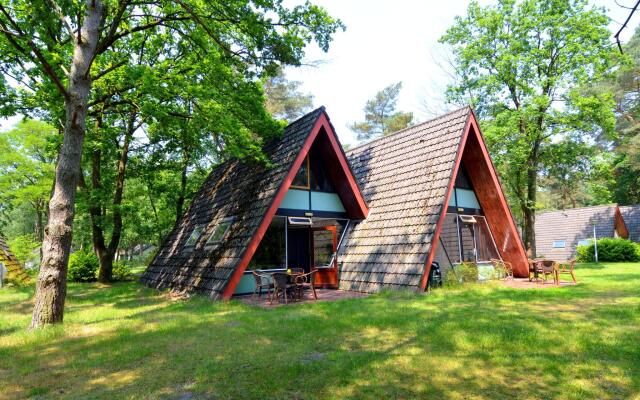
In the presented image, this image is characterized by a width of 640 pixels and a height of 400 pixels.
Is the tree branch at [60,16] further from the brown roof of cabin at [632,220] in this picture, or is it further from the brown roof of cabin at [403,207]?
the brown roof of cabin at [632,220]

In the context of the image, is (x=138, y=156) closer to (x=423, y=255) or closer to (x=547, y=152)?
(x=423, y=255)

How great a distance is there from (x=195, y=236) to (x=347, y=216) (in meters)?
5.22

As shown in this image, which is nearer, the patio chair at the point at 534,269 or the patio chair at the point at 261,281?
the patio chair at the point at 261,281

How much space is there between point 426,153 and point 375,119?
29.3 meters

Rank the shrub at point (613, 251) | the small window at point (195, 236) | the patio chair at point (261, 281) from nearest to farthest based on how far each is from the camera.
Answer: the patio chair at point (261, 281) < the small window at point (195, 236) < the shrub at point (613, 251)

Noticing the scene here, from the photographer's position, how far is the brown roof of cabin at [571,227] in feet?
93.7

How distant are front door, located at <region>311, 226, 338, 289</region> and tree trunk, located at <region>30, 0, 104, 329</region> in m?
6.78

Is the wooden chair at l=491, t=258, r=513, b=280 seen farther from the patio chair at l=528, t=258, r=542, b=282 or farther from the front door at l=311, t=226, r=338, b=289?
the front door at l=311, t=226, r=338, b=289

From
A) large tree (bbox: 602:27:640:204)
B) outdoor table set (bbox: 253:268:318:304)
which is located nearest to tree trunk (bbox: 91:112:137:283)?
outdoor table set (bbox: 253:268:318:304)

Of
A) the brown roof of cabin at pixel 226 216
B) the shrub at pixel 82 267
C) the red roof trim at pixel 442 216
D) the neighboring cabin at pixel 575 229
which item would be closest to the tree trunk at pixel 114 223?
the shrub at pixel 82 267

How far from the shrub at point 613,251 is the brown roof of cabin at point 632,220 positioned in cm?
596

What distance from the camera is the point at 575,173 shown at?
2038cm

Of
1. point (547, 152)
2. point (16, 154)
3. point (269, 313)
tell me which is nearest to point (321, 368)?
point (269, 313)

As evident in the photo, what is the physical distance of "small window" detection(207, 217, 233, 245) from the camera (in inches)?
429
